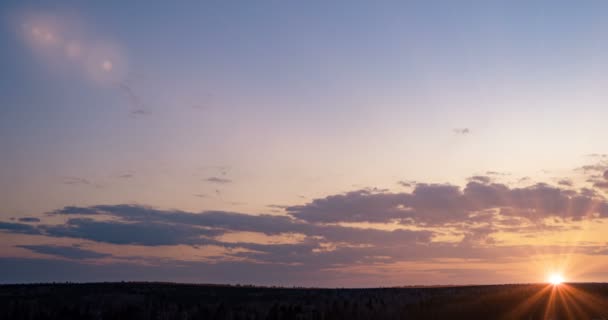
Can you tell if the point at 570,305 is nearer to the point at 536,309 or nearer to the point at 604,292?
the point at 536,309

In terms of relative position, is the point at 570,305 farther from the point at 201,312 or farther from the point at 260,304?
the point at 201,312

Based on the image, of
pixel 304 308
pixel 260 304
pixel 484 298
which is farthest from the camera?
pixel 484 298

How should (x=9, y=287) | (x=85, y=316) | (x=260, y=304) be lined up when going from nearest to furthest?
(x=85, y=316) → (x=260, y=304) → (x=9, y=287)

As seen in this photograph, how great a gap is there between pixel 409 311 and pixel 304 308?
354 inches

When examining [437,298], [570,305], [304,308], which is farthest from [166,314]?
[570,305]

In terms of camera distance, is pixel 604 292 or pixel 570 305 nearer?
pixel 570 305

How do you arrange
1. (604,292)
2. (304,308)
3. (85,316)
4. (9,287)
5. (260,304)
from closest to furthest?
1. (85,316)
2. (304,308)
3. (260,304)
4. (604,292)
5. (9,287)

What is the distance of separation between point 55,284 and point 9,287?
243 inches

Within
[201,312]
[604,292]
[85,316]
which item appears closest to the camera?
[85,316]

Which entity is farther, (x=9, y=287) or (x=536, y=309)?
(x=9, y=287)

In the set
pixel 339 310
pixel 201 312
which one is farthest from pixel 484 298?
pixel 201 312

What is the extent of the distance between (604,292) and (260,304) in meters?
40.7

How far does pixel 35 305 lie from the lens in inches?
2216

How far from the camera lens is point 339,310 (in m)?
54.8
